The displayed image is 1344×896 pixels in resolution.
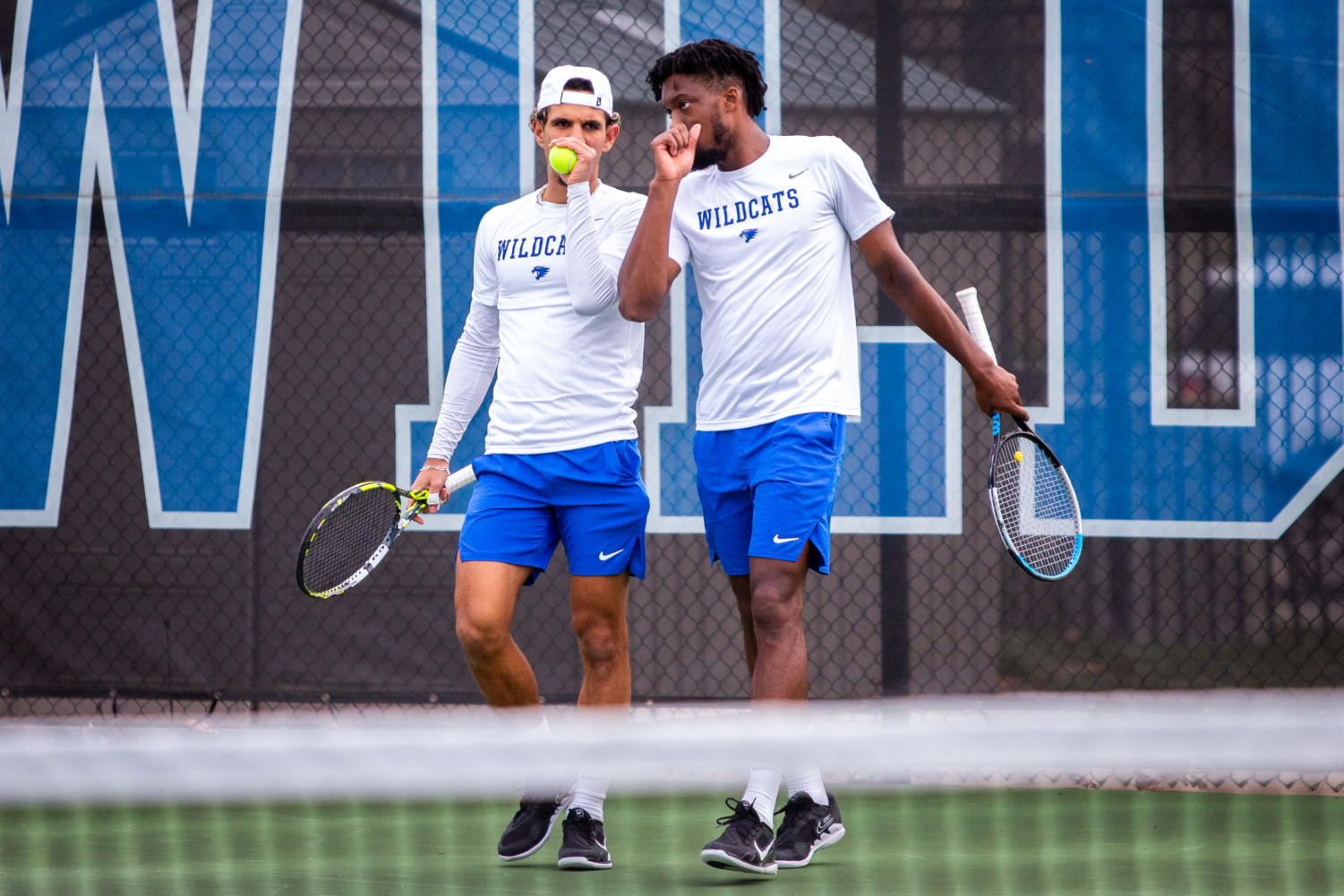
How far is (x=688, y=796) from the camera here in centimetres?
396

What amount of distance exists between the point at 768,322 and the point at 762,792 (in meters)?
0.99

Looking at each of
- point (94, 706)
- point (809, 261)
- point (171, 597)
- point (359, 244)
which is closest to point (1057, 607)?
point (809, 261)

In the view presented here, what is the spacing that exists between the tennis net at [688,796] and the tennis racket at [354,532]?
452mm

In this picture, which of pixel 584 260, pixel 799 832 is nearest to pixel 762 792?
pixel 799 832

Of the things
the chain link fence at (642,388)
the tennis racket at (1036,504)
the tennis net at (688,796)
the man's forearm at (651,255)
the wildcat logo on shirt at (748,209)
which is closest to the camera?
the tennis net at (688,796)

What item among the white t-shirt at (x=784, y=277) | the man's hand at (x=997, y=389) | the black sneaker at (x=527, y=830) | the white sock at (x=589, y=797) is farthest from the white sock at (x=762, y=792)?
the man's hand at (x=997, y=389)

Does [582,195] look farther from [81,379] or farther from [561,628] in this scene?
[81,379]

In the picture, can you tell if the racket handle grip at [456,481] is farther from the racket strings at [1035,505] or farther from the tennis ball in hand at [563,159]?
the racket strings at [1035,505]

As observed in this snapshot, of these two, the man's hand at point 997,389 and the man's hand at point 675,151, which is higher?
the man's hand at point 675,151

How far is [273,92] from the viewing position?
4.43m

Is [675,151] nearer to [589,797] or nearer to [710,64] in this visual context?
[710,64]

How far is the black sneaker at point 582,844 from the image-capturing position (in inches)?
114

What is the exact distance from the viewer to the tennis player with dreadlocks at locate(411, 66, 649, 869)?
291 cm

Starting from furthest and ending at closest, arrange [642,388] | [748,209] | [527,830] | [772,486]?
1. [642,388]
2. [527,830]
3. [748,209]
4. [772,486]
